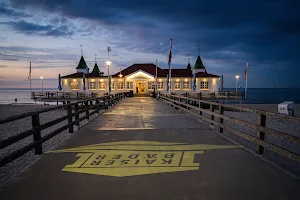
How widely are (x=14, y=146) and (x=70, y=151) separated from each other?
4617 millimetres

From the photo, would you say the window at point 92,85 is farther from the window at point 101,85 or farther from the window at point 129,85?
the window at point 129,85

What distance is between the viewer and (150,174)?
146 inches

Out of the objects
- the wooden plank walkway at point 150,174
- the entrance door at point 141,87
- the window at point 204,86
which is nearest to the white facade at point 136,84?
the window at point 204,86

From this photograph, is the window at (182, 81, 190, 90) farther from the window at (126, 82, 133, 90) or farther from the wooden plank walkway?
the wooden plank walkway

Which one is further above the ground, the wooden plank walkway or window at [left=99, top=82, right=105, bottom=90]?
window at [left=99, top=82, right=105, bottom=90]

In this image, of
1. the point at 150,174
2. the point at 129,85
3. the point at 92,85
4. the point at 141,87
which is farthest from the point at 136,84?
the point at 150,174

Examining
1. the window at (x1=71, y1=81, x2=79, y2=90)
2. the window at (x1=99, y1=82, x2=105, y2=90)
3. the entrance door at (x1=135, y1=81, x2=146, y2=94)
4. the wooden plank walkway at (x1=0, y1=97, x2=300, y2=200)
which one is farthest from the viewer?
the entrance door at (x1=135, y1=81, x2=146, y2=94)

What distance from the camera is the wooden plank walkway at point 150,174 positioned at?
10.1 feet

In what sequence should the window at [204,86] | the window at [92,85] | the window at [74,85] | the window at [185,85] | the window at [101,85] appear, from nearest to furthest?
1. the window at [204,86]
2. the window at [185,85]
3. the window at [101,85]
4. the window at [92,85]
5. the window at [74,85]

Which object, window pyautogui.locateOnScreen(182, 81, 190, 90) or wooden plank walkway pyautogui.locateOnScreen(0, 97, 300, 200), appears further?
window pyautogui.locateOnScreen(182, 81, 190, 90)

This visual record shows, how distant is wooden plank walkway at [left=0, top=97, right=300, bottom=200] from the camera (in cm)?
307

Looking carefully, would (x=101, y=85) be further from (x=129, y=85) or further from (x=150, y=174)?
(x=150, y=174)

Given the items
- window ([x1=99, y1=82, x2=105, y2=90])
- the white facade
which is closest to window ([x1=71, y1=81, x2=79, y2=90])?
the white facade

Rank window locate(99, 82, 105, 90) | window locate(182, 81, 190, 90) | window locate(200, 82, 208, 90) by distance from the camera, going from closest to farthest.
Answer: window locate(200, 82, 208, 90)
window locate(182, 81, 190, 90)
window locate(99, 82, 105, 90)
